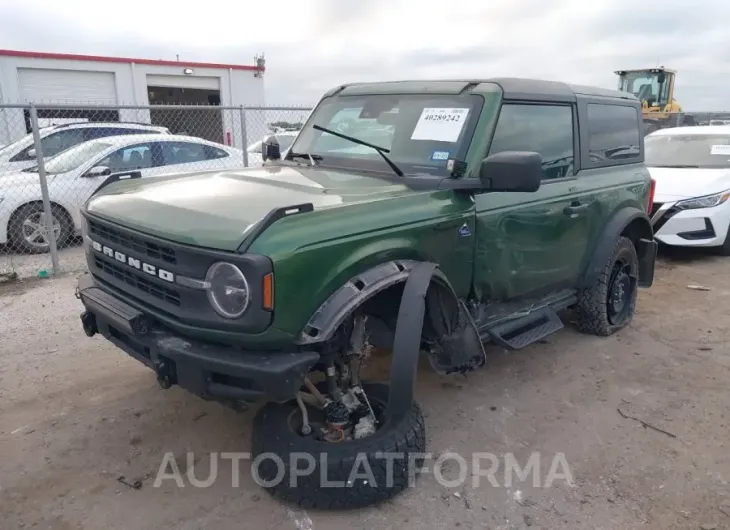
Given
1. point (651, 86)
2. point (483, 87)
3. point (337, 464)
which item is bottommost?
point (337, 464)

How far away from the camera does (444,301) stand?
322cm

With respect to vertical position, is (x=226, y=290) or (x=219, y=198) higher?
(x=219, y=198)

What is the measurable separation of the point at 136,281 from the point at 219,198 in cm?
59

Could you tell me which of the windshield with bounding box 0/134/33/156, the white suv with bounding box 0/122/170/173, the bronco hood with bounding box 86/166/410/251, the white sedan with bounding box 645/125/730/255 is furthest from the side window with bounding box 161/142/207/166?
the white sedan with bounding box 645/125/730/255

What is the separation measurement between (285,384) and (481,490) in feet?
4.16

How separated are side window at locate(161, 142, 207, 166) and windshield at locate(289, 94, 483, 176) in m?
5.16

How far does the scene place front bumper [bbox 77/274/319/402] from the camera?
250 centimetres

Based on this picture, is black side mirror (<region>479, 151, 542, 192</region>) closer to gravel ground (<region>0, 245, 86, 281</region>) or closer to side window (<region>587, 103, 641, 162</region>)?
side window (<region>587, 103, 641, 162</region>)

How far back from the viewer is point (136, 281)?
3062 mm

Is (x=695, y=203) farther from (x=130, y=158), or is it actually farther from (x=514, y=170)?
(x=130, y=158)

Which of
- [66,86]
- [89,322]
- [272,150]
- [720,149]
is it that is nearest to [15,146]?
[272,150]

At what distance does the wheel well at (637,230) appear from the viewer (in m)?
5.16

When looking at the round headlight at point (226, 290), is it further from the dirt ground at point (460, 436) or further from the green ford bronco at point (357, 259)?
→ the dirt ground at point (460, 436)

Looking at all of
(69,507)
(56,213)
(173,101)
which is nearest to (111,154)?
(56,213)
